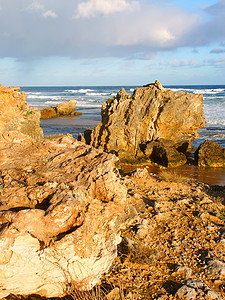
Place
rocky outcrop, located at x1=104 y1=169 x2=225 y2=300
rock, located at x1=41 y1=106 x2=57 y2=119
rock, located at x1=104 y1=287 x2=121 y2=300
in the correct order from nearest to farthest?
rock, located at x1=104 y1=287 x2=121 y2=300 → rocky outcrop, located at x1=104 y1=169 x2=225 y2=300 → rock, located at x1=41 y1=106 x2=57 y2=119

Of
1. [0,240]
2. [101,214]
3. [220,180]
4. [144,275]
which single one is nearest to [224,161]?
[220,180]

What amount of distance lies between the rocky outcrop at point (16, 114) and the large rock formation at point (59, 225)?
523 centimetres

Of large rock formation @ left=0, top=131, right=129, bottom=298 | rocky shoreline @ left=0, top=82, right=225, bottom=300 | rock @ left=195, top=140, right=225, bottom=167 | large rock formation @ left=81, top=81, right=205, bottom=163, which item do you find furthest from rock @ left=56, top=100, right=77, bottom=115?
large rock formation @ left=0, top=131, right=129, bottom=298

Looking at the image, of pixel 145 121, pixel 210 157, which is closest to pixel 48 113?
pixel 145 121

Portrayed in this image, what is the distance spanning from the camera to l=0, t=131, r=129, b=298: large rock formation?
2686mm

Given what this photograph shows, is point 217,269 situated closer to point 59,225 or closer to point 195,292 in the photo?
point 195,292

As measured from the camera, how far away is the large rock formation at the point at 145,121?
541 inches

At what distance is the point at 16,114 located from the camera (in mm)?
9008

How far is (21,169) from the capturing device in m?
3.89

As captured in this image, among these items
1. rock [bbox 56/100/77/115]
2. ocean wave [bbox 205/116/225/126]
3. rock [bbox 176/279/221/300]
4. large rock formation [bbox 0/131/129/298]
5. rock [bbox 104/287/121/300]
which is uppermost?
rock [bbox 56/100/77/115]

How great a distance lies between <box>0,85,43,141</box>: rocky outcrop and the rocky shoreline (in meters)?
4.36

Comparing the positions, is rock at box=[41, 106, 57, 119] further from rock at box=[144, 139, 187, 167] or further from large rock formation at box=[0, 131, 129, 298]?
large rock formation at box=[0, 131, 129, 298]

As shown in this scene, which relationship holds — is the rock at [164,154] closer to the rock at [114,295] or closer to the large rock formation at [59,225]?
the large rock formation at [59,225]

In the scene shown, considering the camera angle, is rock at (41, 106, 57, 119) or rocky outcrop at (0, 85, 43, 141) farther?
rock at (41, 106, 57, 119)
